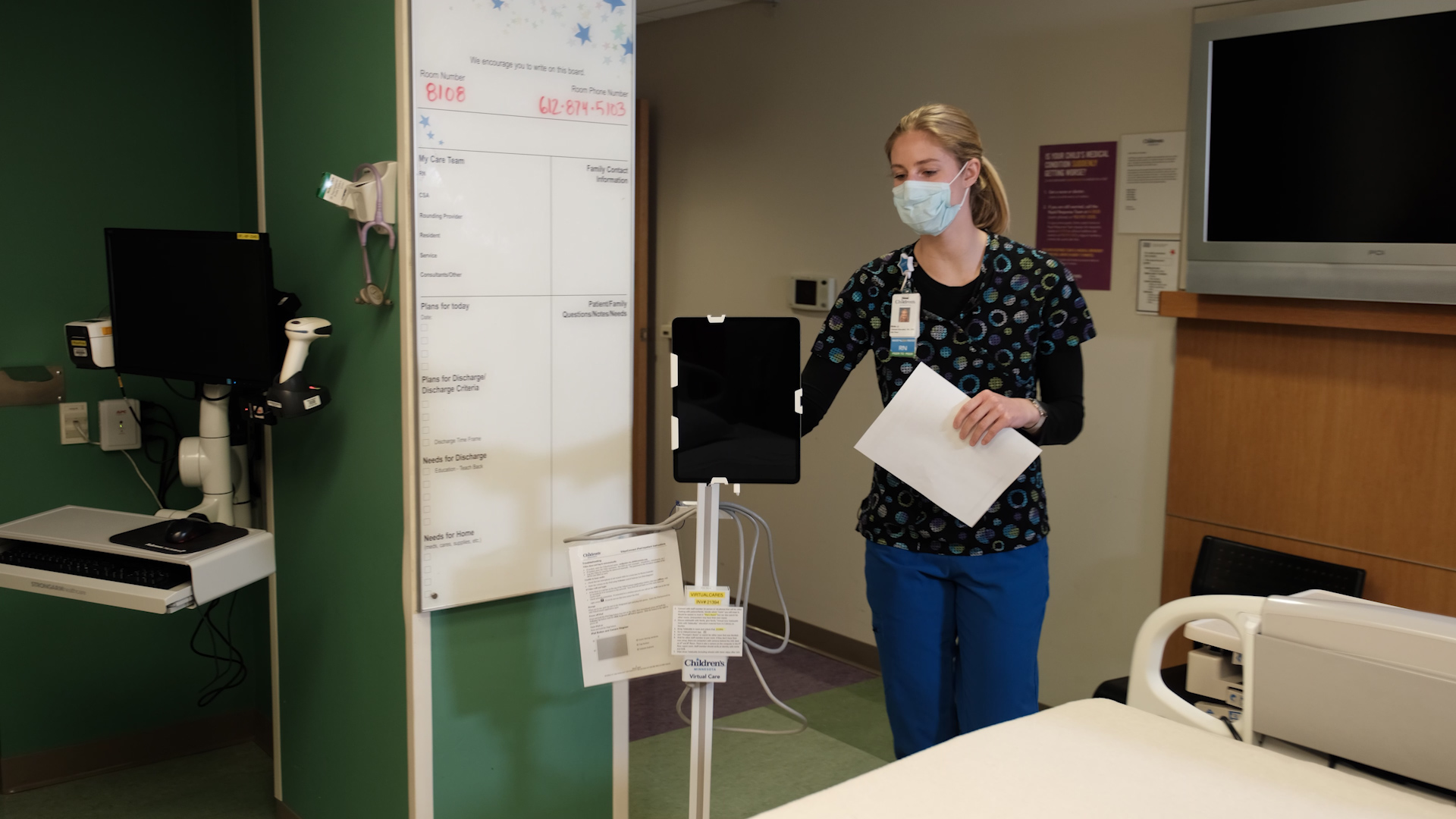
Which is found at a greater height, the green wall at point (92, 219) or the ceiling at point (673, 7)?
the ceiling at point (673, 7)

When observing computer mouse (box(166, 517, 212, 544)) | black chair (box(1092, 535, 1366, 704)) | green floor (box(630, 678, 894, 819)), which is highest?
computer mouse (box(166, 517, 212, 544))

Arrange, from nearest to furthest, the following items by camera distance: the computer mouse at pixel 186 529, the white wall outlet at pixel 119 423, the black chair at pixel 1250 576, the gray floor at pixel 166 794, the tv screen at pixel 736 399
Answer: the tv screen at pixel 736 399 → the computer mouse at pixel 186 529 → the black chair at pixel 1250 576 → the gray floor at pixel 166 794 → the white wall outlet at pixel 119 423

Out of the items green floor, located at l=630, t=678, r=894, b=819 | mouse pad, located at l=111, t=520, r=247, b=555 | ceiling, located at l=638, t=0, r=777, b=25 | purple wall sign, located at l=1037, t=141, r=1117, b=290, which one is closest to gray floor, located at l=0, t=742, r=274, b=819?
mouse pad, located at l=111, t=520, r=247, b=555

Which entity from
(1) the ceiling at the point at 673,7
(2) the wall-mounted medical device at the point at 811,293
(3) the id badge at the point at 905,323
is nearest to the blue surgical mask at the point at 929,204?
(3) the id badge at the point at 905,323

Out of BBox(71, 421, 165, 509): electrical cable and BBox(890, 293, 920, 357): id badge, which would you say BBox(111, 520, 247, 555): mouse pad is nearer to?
BBox(71, 421, 165, 509): electrical cable

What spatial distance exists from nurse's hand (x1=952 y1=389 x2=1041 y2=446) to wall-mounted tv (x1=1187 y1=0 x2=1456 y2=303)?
1.05 m

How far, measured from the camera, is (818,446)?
4020 mm

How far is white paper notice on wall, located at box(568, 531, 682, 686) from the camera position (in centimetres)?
193

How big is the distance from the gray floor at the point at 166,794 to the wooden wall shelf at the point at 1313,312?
107 inches

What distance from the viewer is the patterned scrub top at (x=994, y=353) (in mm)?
1902

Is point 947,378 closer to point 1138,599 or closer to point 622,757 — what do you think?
point 622,757

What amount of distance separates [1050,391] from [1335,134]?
3.26 ft

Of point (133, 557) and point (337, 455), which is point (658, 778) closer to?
point (337, 455)

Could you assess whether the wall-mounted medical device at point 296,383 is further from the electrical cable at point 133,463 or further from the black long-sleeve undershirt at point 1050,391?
the black long-sleeve undershirt at point 1050,391
